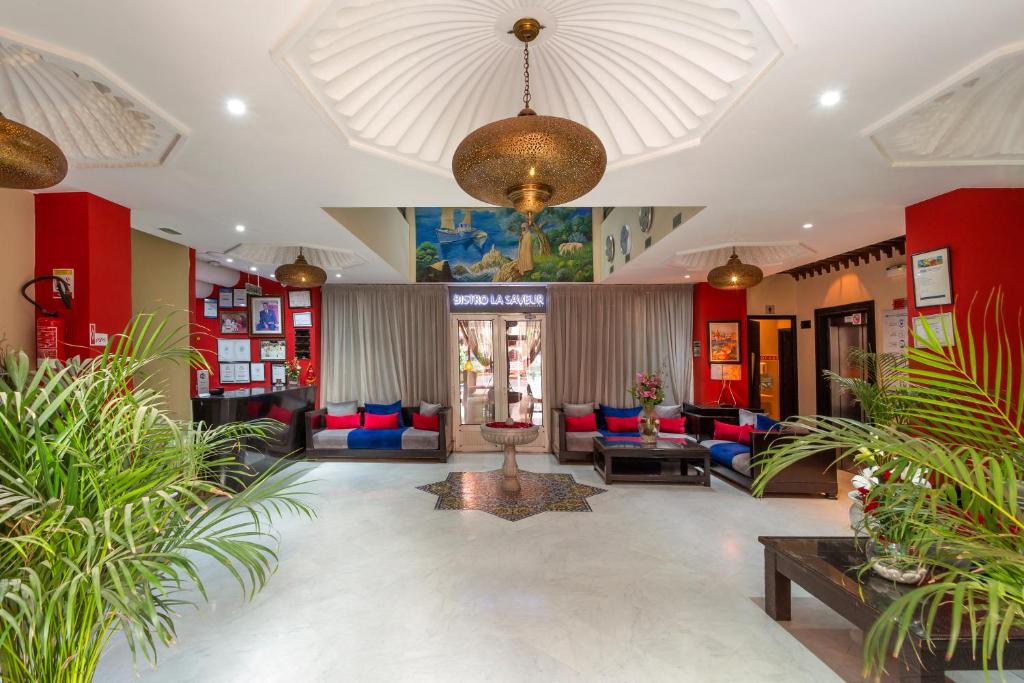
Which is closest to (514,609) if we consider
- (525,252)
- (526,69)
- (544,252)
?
(544,252)

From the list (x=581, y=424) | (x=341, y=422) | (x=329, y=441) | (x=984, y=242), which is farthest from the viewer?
(x=341, y=422)

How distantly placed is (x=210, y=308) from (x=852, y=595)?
8.75 m

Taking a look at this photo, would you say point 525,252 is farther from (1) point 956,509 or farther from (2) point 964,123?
(1) point 956,509

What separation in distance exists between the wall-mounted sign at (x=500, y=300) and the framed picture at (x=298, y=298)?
99.7 inches

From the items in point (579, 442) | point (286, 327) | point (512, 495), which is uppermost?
point (286, 327)

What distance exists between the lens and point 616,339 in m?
8.29

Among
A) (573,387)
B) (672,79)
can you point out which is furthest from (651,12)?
(573,387)

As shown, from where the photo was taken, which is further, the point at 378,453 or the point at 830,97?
the point at 378,453

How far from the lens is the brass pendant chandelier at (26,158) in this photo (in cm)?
195

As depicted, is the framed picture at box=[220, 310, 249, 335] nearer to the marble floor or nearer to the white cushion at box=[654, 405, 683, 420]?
the marble floor

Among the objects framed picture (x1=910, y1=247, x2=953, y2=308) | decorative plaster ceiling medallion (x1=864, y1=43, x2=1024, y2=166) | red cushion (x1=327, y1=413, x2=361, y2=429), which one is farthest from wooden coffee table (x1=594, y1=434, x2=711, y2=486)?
red cushion (x1=327, y1=413, x2=361, y2=429)

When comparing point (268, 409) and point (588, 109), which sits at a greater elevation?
point (588, 109)

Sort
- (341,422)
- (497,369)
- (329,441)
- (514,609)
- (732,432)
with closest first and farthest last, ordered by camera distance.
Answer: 1. (514,609)
2. (732,432)
3. (329,441)
4. (341,422)
5. (497,369)

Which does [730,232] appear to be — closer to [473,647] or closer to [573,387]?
[573,387]
